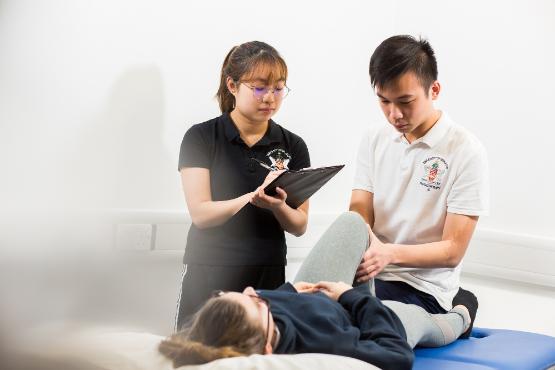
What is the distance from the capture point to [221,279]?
139 centimetres

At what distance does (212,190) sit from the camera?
1348mm

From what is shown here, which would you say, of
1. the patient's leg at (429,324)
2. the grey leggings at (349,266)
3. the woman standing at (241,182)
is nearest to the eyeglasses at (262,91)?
the woman standing at (241,182)

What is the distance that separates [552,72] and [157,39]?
1147 millimetres

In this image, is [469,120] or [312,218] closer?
[312,218]

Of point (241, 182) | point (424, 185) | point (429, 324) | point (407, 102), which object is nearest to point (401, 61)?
point (407, 102)

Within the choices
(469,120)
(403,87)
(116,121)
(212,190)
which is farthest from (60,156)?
(469,120)

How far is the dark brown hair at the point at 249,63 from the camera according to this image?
1319 mm

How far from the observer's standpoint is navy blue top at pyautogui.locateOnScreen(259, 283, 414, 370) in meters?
1.08

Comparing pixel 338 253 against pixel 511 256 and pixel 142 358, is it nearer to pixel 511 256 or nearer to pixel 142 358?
pixel 142 358

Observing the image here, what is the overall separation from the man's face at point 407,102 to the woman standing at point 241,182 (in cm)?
17

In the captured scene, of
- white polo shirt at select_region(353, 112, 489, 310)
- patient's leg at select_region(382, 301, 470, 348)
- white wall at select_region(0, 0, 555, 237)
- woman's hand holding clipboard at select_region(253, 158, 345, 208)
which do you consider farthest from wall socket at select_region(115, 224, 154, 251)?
white polo shirt at select_region(353, 112, 489, 310)

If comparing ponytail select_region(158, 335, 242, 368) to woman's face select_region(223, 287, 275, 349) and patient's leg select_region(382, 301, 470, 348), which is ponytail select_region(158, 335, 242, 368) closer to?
woman's face select_region(223, 287, 275, 349)

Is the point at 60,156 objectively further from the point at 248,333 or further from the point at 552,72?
the point at 552,72

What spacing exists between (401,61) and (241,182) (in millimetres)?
342
